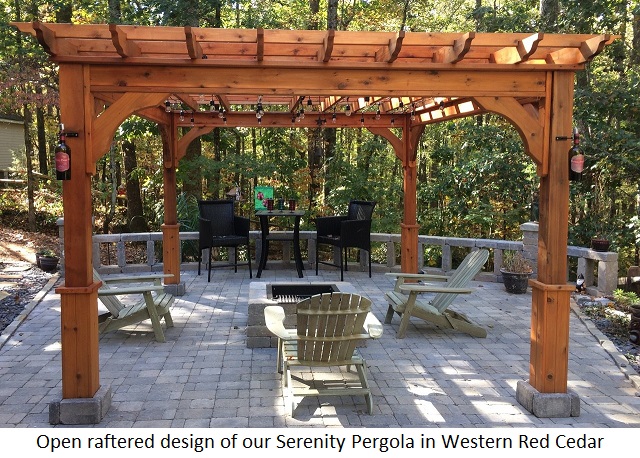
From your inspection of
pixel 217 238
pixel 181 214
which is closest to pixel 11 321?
pixel 217 238

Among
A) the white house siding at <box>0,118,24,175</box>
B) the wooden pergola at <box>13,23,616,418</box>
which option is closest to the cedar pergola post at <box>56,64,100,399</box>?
the wooden pergola at <box>13,23,616,418</box>

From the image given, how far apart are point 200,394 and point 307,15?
11.8 m

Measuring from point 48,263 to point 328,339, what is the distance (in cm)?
600

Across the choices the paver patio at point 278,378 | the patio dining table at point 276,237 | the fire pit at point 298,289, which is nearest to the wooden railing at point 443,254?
the patio dining table at point 276,237

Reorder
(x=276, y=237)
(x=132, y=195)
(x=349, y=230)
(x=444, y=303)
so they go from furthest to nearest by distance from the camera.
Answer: (x=132, y=195)
(x=276, y=237)
(x=349, y=230)
(x=444, y=303)

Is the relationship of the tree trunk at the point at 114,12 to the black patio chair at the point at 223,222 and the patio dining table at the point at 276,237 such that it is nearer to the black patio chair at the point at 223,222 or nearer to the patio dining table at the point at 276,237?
the black patio chair at the point at 223,222

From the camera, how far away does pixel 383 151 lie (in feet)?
41.2

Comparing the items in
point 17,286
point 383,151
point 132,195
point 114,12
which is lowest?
point 17,286

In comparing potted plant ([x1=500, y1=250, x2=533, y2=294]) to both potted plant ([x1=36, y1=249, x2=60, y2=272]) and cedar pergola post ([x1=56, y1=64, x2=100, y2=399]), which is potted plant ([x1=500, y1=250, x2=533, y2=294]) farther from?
potted plant ([x1=36, y1=249, x2=60, y2=272])

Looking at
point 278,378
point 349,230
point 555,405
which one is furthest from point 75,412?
point 349,230

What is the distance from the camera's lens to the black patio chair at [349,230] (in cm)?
820

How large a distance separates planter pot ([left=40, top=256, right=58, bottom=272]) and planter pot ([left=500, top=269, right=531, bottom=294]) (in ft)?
21.1

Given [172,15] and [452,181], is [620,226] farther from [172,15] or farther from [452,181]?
[172,15]

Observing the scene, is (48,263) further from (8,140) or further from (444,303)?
(8,140)
